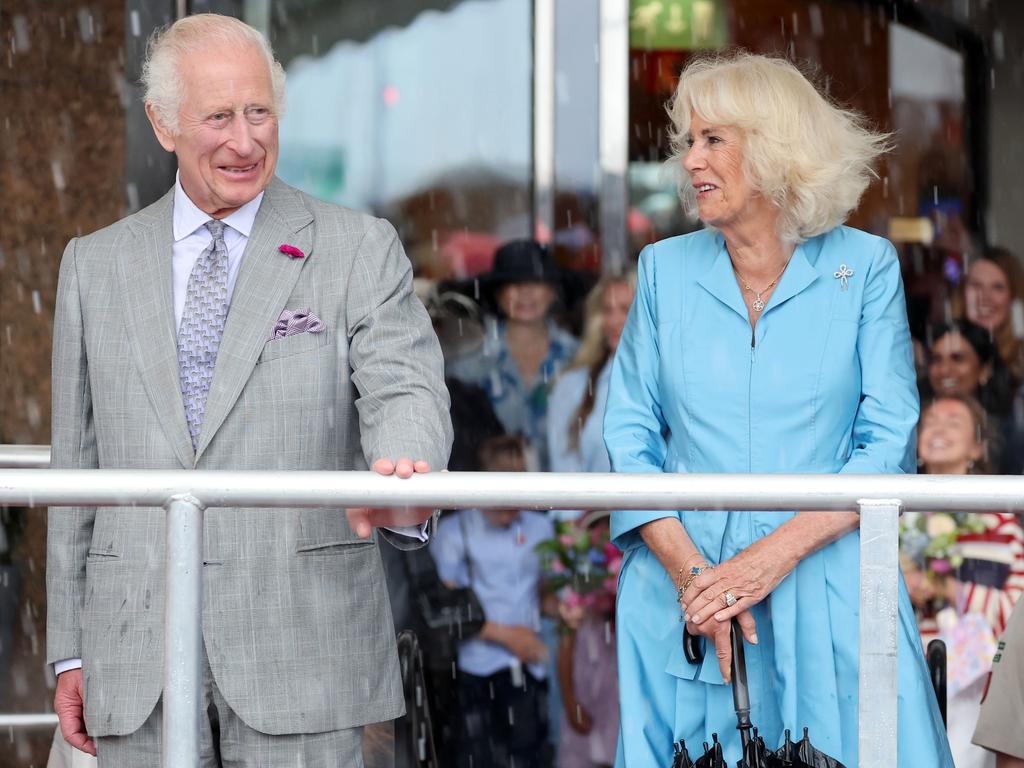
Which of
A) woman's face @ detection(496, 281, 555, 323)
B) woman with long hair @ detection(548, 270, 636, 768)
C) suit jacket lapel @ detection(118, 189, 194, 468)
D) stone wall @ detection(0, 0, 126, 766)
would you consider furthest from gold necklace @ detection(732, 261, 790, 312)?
stone wall @ detection(0, 0, 126, 766)

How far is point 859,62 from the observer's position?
8031 millimetres

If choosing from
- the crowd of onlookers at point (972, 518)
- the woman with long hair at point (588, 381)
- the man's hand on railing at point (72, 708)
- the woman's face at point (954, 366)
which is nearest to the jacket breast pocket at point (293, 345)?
the man's hand on railing at point (72, 708)

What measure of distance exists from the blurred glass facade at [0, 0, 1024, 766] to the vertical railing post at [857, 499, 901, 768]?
389 centimetres

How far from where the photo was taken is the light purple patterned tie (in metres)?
2.75

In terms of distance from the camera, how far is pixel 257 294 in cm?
277

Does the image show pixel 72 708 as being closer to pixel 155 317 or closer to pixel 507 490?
pixel 155 317

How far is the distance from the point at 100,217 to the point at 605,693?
2.59 meters

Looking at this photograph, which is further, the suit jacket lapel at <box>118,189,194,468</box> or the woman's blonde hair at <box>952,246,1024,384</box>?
the woman's blonde hair at <box>952,246,1024,384</box>

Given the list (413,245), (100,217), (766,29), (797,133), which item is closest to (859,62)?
(766,29)

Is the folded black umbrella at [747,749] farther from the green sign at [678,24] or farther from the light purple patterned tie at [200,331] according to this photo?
the green sign at [678,24]

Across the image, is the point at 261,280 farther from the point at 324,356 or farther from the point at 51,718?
the point at 51,718

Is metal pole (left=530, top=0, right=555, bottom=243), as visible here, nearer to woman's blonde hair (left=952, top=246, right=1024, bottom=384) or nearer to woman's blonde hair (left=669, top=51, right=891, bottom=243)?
woman's blonde hair (left=952, top=246, right=1024, bottom=384)

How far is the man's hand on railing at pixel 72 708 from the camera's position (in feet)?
9.35

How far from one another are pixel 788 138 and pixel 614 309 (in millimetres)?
2604
